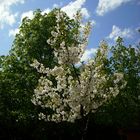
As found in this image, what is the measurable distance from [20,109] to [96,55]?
18943mm

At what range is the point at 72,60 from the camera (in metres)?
17.9

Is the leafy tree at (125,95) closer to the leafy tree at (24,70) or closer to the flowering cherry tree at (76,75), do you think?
the leafy tree at (24,70)

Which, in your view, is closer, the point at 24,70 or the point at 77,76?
the point at 77,76

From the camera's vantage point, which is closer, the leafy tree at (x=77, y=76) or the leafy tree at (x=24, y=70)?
the leafy tree at (x=77, y=76)

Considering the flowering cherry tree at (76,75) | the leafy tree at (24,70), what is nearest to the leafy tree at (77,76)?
the flowering cherry tree at (76,75)

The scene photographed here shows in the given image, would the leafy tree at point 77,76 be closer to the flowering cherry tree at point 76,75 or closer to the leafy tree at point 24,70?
the flowering cherry tree at point 76,75

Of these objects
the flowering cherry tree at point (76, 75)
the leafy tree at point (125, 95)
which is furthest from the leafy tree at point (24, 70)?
the flowering cherry tree at point (76, 75)

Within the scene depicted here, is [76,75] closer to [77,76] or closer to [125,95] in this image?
[77,76]

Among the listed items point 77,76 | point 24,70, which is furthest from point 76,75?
point 24,70

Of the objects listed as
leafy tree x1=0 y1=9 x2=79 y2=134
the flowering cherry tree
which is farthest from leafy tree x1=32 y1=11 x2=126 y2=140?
leafy tree x1=0 y1=9 x2=79 y2=134

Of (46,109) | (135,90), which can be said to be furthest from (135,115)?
(46,109)

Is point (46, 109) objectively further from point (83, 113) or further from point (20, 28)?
point (83, 113)

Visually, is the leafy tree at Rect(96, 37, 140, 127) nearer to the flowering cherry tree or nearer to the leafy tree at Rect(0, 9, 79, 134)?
the leafy tree at Rect(0, 9, 79, 134)

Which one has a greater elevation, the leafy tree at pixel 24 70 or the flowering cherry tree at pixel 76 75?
the leafy tree at pixel 24 70
